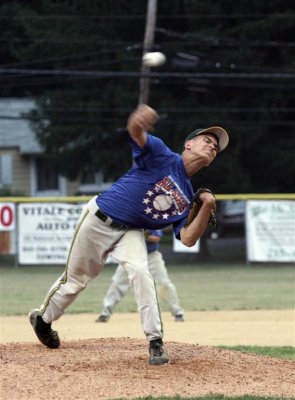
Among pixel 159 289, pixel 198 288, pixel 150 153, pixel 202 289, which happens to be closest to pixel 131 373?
pixel 150 153

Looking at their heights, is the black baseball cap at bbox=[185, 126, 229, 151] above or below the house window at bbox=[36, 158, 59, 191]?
above

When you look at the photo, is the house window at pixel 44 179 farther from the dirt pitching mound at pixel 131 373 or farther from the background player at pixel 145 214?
the background player at pixel 145 214

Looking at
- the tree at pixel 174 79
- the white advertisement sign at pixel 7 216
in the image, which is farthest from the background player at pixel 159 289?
the tree at pixel 174 79

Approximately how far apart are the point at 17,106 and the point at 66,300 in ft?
104

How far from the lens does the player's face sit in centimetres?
727

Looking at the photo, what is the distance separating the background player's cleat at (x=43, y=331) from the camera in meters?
7.84

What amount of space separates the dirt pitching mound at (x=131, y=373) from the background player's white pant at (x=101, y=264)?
35cm

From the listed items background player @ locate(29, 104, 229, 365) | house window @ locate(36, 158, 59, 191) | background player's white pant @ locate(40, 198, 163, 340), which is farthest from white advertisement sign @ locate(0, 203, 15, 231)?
house window @ locate(36, 158, 59, 191)

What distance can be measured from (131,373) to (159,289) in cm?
665

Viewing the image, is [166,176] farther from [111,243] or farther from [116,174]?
[116,174]

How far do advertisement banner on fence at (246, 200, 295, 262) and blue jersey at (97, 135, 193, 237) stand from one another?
1720cm

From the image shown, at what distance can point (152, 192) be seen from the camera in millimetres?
7152

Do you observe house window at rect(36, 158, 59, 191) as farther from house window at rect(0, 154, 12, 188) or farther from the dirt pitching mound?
Result: the dirt pitching mound

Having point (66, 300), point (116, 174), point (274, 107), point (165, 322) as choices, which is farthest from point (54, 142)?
point (66, 300)
